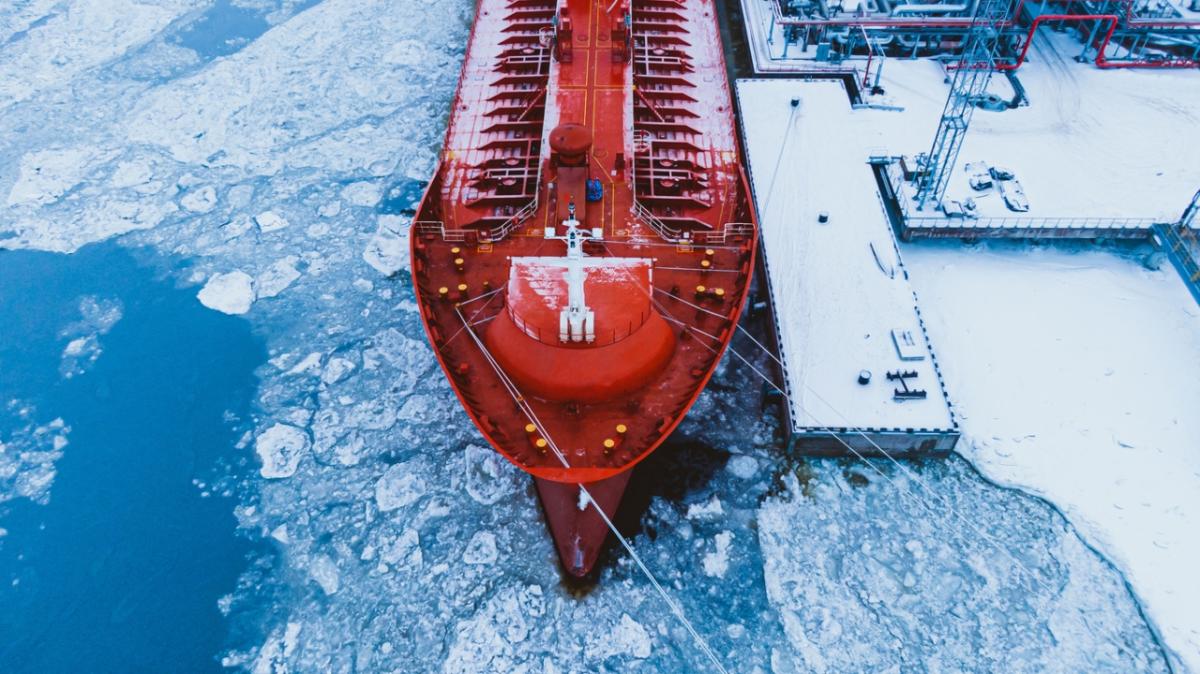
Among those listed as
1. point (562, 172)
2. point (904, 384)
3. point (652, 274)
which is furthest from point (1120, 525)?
point (562, 172)

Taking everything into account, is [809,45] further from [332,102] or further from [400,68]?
[332,102]

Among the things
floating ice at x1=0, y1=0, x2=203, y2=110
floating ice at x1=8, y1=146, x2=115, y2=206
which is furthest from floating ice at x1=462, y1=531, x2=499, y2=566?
floating ice at x1=0, y1=0, x2=203, y2=110

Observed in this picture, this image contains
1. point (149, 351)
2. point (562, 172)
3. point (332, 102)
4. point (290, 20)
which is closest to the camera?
point (562, 172)

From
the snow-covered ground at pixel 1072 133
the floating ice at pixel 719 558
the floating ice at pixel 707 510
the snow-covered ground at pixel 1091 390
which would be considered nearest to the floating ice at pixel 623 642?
the floating ice at pixel 719 558

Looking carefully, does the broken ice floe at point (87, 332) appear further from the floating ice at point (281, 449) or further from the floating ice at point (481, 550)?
the floating ice at point (481, 550)

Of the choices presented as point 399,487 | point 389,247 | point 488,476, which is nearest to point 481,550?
point 488,476
